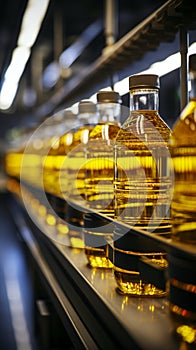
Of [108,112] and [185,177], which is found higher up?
[108,112]

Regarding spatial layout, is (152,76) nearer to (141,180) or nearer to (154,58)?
(141,180)

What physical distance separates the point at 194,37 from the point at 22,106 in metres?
11.8

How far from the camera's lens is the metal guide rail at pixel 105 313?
728mm

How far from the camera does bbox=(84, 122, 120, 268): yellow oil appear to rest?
4.02ft

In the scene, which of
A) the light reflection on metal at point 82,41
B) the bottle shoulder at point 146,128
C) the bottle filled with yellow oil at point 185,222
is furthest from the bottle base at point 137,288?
the light reflection on metal at point 82,41

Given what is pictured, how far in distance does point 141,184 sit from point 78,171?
0.65 meters

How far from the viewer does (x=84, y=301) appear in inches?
45.8

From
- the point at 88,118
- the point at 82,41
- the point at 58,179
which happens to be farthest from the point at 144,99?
the point at 82,41

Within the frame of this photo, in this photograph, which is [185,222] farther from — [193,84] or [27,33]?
[27,33]

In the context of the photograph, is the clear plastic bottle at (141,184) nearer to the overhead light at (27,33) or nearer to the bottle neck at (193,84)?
the bottle neck at (193,84)

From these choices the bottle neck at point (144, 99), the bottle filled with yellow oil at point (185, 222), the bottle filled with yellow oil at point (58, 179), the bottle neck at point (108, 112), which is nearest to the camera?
the bottle filled with yellow oil at point (185, 222)

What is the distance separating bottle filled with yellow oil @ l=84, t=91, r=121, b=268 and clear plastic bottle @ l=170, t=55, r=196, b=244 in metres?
0.35

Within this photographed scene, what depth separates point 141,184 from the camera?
38.7 inches

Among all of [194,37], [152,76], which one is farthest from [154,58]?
[152,76]
